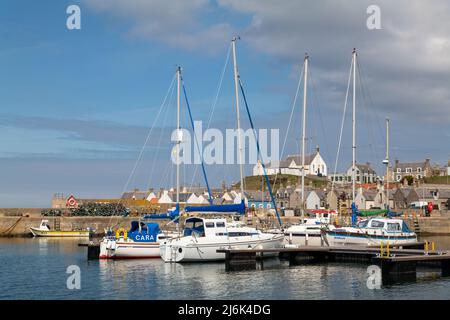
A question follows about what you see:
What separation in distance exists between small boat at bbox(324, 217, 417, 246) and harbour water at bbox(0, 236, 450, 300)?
6.89 meters

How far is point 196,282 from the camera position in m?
32.9

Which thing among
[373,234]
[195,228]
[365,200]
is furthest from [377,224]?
[365,200]

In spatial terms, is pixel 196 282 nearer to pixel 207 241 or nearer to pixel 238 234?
pixel 207 241

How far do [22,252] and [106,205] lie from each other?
129 ft

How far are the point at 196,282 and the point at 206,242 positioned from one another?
27.5 ft

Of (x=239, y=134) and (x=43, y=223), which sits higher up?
(x=239, y=134)

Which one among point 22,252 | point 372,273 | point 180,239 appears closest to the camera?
point 372,273

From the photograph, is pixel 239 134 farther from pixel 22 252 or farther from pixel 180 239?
pixel 22 252

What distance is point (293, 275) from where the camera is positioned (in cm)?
3597

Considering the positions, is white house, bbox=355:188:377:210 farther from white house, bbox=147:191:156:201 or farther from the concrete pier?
the concrete pier

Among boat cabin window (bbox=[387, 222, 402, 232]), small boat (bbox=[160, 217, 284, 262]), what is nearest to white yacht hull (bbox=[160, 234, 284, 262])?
small boat (bbox=[160, 217, 284, 262])

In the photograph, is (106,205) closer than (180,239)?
No

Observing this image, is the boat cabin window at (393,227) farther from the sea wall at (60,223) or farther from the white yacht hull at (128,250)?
the sea wall at (60,223)
